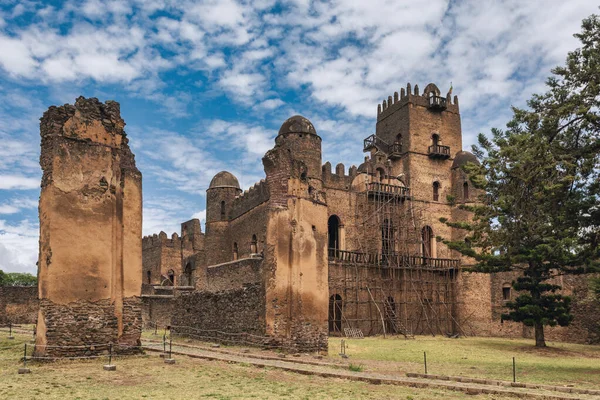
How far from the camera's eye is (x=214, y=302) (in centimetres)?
2292

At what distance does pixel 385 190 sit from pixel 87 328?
79.2ft

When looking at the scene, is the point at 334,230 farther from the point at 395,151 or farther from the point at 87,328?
the point at 87,328

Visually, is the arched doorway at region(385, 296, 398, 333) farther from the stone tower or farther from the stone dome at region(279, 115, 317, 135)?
the stone tower

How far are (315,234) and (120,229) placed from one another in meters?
6.58

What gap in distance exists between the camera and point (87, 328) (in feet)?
49.6

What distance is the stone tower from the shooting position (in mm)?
18891

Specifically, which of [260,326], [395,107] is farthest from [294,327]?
[395,107]

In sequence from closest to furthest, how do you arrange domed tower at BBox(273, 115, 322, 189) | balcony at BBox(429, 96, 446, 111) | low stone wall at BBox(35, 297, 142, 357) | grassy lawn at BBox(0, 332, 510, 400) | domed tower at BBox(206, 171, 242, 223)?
grassy lawn at BBox(0, 332, 510, 400) < low stone wall at BBox(35, 297, 142, 357) < domed tower at BBox(273, 115, 322, 189) < domed tower at BBox(206, 171, 242, 223) < balcony at BBox(429, 96, 446, 111)

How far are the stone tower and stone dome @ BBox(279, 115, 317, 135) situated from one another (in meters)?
A: 12.0

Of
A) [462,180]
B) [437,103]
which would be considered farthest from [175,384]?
[437,103]

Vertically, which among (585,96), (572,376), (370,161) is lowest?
(572,376)

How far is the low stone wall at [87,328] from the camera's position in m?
14.5

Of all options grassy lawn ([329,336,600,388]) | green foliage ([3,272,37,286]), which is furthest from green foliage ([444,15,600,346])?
green foliage ([3,272,37,286])

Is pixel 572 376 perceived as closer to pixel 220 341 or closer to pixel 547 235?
pixel 547 235
